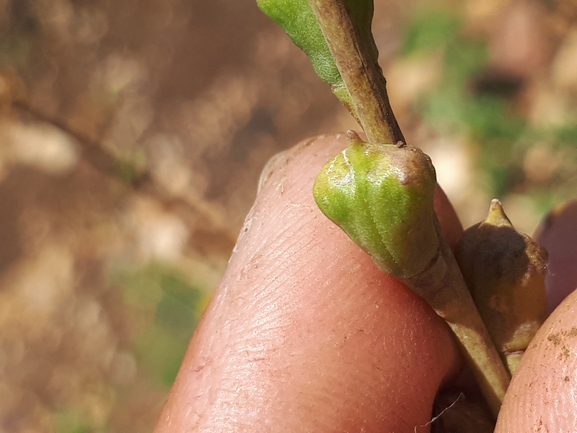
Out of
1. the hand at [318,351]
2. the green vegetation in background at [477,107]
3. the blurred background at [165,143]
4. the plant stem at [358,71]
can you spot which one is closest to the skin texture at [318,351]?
the hand at [318,351]

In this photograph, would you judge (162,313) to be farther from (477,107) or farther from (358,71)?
(358,71)

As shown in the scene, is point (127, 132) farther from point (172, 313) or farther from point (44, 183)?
point (172, 313)

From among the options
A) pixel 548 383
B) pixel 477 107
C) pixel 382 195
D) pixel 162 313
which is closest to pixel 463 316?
pixel 548 383

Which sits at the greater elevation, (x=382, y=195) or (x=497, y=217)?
(x=497, y=217)

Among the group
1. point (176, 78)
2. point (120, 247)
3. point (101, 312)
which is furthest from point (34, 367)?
point (176, 78)

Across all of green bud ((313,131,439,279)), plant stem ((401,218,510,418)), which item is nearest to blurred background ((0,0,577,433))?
plant stem ((401,218,510,418))

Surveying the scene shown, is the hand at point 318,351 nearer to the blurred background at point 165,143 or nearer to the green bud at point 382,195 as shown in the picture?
the green bud at point 382,195
